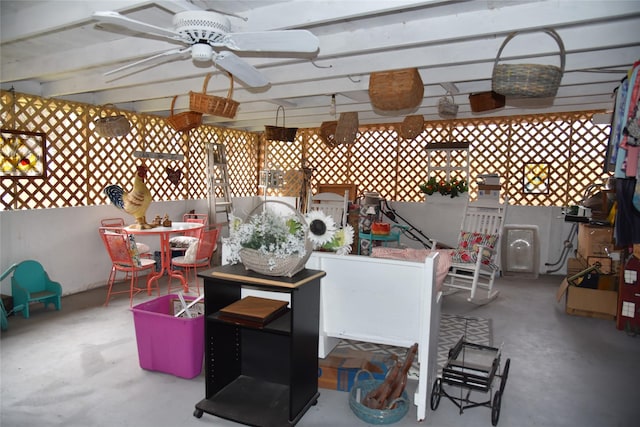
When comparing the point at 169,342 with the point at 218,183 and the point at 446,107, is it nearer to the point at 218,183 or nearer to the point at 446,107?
the point at 446,107

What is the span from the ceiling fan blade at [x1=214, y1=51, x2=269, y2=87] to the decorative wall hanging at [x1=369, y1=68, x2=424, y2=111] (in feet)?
2.61

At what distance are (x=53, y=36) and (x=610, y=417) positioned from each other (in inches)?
161

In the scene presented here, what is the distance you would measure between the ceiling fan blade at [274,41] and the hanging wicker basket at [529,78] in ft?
3.56

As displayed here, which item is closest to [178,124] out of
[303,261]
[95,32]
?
[95,32]

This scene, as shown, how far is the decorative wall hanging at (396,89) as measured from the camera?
2811 millimetres

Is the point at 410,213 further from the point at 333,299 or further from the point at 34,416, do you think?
the point at 34,416

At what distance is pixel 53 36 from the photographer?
299 centimetres

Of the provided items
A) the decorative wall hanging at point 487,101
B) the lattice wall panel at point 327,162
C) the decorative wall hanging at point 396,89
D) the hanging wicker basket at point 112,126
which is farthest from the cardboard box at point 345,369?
the lattice wall panel at point 327,162

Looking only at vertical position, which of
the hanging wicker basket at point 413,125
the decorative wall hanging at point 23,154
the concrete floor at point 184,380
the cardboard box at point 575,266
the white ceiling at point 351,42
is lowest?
the concrete floor at point 184,380

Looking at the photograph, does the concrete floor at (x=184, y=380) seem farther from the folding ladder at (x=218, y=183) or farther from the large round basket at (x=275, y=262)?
the folding ladder at (x=218, y=183)

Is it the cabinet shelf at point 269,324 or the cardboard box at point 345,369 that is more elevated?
the cabinet shelf at point 269,324

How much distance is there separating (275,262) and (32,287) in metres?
2.98

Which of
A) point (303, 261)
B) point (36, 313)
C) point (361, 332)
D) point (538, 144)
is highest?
point (538, 144)

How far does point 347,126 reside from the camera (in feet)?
14.2
